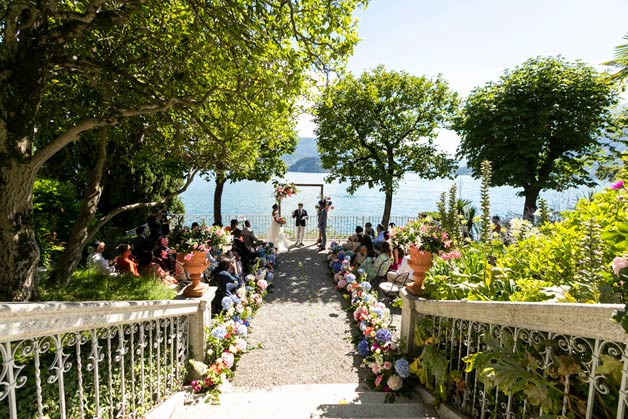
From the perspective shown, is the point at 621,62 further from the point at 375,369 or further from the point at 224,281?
the point at 224,281

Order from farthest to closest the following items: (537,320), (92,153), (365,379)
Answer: (92,153)
(365,379)
(537,320)

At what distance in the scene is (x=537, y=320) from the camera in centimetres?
214

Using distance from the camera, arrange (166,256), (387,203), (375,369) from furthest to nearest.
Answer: (387,203)
(166,256)
(375,369)

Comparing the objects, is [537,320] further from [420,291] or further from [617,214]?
[420,291]

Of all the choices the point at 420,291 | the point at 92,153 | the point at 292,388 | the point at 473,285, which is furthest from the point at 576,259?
the point at 92,153

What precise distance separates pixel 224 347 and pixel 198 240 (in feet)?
5.78

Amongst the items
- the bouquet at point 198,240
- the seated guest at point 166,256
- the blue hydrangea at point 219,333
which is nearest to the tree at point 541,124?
the bouquet at point 198,240

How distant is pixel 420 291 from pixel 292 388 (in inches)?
89.9

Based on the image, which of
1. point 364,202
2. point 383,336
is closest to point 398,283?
point 383,336

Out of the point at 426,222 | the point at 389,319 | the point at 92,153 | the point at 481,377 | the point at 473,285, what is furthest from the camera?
the point at 92,153

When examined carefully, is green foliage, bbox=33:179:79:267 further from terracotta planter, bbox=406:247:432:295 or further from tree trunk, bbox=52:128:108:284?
terracotta planter, bbox=406:247:432:295

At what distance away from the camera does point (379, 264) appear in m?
8.42

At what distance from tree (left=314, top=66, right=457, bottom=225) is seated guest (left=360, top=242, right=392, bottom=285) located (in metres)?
5.95

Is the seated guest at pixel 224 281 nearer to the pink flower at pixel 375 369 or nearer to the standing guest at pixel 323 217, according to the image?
the pink flower at pixel 375 369
